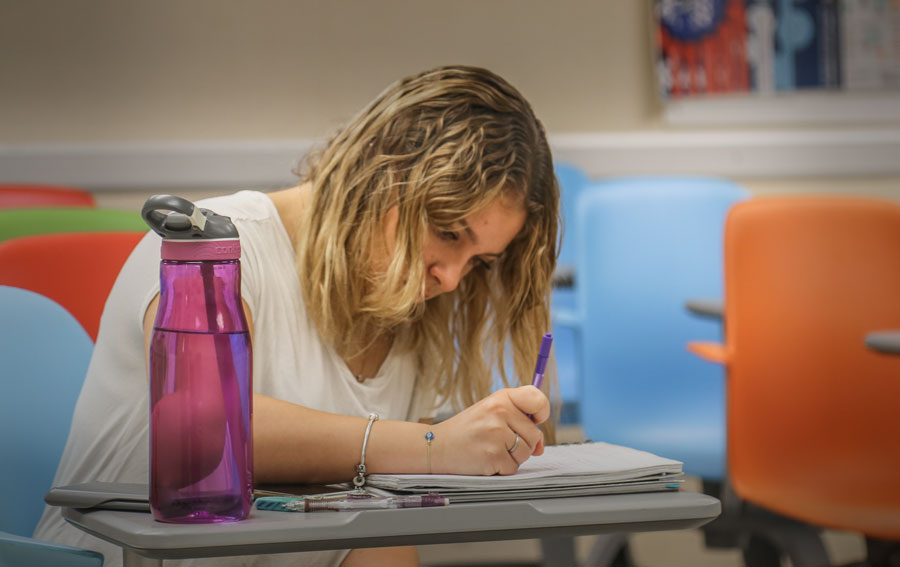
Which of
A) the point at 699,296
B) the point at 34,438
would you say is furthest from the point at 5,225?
the point at 699,296

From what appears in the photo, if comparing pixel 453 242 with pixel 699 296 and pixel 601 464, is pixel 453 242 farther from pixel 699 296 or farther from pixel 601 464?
pixel 699 296

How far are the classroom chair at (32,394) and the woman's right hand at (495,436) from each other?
1.74 feet

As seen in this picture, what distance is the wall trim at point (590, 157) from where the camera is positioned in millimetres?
3494

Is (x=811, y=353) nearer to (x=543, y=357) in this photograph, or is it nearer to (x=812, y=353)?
(x=812, y=353)

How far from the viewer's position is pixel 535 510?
859 millimetres

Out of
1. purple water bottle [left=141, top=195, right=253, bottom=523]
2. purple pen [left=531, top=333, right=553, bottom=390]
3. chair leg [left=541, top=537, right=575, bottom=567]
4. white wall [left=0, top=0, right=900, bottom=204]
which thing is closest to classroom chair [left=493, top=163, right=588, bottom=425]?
white wall [left=0, top=0, right=900, bottom=204]

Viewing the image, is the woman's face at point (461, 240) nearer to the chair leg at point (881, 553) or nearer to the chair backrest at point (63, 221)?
→ the chair backrest at point (63, 221)

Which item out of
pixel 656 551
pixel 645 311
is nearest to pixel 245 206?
pixel 645 311

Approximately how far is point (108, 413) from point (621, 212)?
71.9 inches

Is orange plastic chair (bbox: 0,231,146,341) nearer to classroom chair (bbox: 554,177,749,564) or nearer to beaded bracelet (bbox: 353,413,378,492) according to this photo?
beaded bracelet (bbox: 353,413,378,492)

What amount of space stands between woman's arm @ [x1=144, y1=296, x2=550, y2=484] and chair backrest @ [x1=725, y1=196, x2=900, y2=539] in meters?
1.22

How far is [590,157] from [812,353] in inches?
63.7

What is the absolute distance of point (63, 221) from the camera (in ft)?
6.13

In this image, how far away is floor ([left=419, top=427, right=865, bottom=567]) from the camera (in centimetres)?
323
